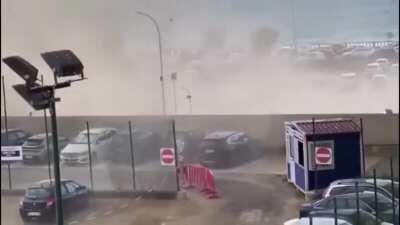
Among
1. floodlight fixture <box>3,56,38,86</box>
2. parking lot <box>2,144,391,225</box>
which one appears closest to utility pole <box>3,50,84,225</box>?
floodlight fixture <box>3,56,38,86</box>

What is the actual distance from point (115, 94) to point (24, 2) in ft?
3.32

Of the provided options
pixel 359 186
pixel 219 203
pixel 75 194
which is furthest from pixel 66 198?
pixel 359 186

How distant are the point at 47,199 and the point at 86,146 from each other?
81 cm

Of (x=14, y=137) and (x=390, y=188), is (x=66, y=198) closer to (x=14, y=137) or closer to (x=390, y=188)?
(x=14, y=137)

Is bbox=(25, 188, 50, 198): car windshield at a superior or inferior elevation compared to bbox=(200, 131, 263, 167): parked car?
inferior

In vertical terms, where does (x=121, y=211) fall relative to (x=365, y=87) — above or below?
below

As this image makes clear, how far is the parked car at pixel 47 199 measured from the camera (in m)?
4.02

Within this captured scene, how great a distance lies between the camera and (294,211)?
3.66 metres

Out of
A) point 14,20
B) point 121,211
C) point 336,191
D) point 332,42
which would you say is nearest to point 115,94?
point 14,20

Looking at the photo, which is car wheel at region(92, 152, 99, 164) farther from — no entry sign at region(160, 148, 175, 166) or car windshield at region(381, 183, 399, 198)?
car windshield at region(381, 183, 399, 198)

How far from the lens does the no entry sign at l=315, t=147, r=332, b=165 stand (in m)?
3.69

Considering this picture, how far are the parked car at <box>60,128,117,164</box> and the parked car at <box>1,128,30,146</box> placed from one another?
0.95 ft

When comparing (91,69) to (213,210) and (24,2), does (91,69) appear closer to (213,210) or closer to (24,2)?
(24,2)

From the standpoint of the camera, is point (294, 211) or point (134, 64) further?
point (134, 64)
